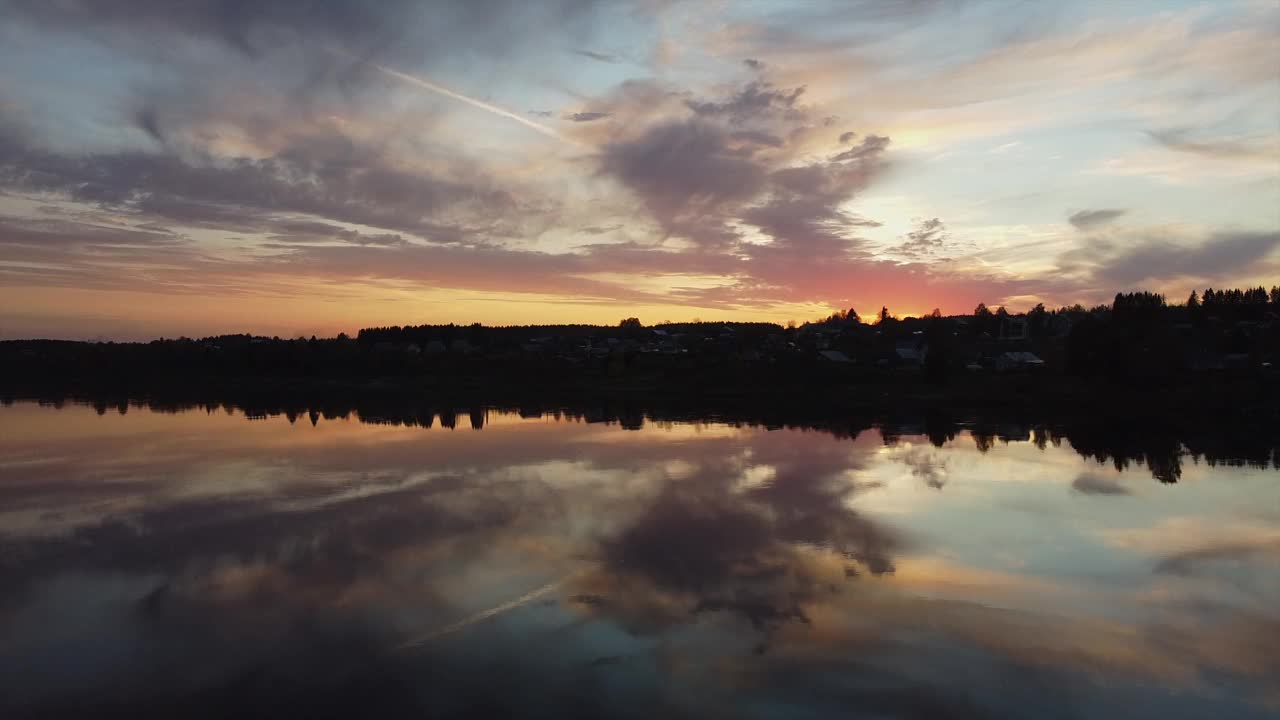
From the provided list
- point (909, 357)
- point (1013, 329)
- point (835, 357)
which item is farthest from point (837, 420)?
point (1013, 329)

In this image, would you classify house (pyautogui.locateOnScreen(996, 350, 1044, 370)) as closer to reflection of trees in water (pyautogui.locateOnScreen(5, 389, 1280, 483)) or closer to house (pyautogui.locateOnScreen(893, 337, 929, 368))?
house (pyautogui.locateOnScreen(893, 337, 929, 368))

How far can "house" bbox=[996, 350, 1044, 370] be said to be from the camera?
2589 inches

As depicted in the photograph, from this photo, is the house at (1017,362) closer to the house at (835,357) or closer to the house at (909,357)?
the house at (909,357)

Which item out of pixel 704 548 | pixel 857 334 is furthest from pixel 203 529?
pixel 857 334

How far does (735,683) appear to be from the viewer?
9.90 meters

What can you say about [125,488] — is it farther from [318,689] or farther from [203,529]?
[318,689]

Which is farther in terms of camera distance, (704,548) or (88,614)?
(704,548)

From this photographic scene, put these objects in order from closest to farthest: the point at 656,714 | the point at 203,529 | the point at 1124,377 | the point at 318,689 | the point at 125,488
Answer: the point at 656,714, the point at 318,689, the point at 203,529, the point at 125,488, the point at 1124,377

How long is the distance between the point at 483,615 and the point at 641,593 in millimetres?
2781

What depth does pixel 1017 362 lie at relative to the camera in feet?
223

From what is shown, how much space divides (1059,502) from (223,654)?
68.1 feet

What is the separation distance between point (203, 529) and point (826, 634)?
14.8 metres

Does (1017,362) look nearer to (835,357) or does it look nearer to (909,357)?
(909,357)

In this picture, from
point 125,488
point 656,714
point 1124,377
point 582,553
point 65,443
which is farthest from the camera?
point 1124,377
